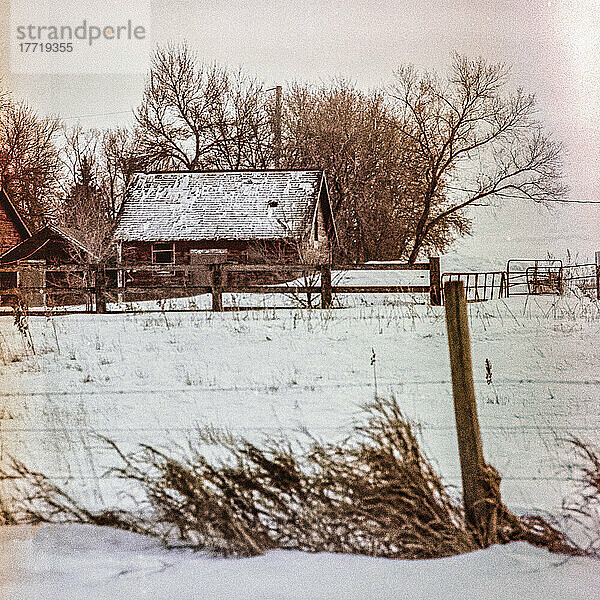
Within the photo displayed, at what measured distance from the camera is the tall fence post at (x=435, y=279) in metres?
2.96

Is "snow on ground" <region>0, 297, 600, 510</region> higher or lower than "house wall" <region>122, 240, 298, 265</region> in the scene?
lower

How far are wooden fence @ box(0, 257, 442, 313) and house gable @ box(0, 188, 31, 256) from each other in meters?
0.20

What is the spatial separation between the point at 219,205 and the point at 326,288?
57 cm

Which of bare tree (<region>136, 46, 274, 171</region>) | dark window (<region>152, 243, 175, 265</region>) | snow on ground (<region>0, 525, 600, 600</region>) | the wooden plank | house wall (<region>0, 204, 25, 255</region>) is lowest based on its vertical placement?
snow on ground (<region>0, 525, 600, 600</region>)

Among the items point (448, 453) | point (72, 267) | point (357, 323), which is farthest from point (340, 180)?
point (72, 267)

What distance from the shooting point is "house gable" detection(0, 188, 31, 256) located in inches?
114

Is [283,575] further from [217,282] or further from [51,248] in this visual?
[51,248]

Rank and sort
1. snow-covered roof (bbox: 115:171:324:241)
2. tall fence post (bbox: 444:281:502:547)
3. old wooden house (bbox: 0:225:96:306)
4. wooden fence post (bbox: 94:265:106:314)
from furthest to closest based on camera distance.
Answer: wooden fence post (bbox: 94:265:106:314)
old wooden house (bbox: 0:225:96:306)
snow-covered roof (bbox: 115:171:324:241)
tall fence post (bbox: 444:281:502:547)

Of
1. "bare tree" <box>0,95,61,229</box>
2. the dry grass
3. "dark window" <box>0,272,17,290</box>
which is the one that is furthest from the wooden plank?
the dry grass

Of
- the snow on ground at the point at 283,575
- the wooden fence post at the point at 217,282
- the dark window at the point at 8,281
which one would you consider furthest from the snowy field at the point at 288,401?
the dark window at the point at 8,281

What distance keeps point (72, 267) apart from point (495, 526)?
2.29m

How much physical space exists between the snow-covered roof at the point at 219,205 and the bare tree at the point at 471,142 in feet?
1.41

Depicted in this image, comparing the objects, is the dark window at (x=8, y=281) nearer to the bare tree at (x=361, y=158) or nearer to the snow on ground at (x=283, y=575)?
the bare tree at (x=361, y=158)

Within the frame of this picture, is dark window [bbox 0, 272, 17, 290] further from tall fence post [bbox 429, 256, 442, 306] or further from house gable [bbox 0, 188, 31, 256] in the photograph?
tall fence post [bbox 429, 256, 442, 306]
